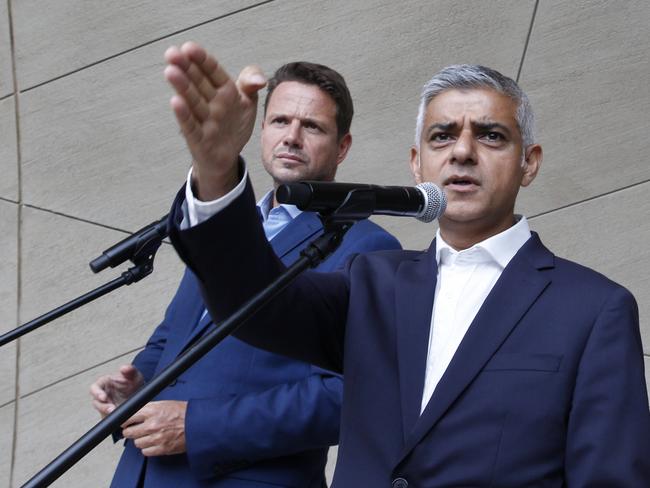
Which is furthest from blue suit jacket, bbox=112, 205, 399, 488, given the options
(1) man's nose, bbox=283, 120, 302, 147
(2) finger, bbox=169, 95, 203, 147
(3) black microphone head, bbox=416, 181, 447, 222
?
(2) finger, bbox=169, 95, 203, 147

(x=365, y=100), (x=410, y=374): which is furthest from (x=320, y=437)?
(x=365, y=100)

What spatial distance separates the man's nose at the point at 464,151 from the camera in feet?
7.47

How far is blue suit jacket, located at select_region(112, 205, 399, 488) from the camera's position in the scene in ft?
8.36

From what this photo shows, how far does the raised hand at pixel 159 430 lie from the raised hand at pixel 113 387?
0.17 meters

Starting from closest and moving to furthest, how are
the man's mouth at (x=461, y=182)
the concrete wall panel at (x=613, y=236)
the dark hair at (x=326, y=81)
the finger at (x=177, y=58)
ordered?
the finger at (x=177, y=58) → the man's mouth at (x=461, y=182) → the dark hair at (x=326, y=81) → the concrete wall panel at (x=613, y=236)

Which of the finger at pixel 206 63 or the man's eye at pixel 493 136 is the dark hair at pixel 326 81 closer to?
the man's eye at pixel 493 136

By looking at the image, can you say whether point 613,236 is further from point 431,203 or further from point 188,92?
point 188,92

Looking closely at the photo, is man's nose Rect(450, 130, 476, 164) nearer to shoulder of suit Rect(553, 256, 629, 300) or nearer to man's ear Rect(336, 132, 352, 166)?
shoulder of suit Rect(553, 256, 629, 300)

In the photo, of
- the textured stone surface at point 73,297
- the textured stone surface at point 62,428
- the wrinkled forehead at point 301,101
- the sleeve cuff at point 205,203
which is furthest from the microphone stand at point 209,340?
the textured stone surface at point 62,428

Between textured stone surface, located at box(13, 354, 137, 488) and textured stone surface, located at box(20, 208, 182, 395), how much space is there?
0.05 metres

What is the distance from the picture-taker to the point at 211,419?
2.56 metres

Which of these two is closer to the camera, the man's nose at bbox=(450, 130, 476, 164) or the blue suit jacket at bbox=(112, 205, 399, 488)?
the man's nose at bbox=(450, 130, 476, 164)

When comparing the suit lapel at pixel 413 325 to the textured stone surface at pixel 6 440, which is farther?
the textured stone surface at pixel 6 440

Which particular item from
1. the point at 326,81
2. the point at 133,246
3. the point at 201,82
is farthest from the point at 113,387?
the point at 201,82
